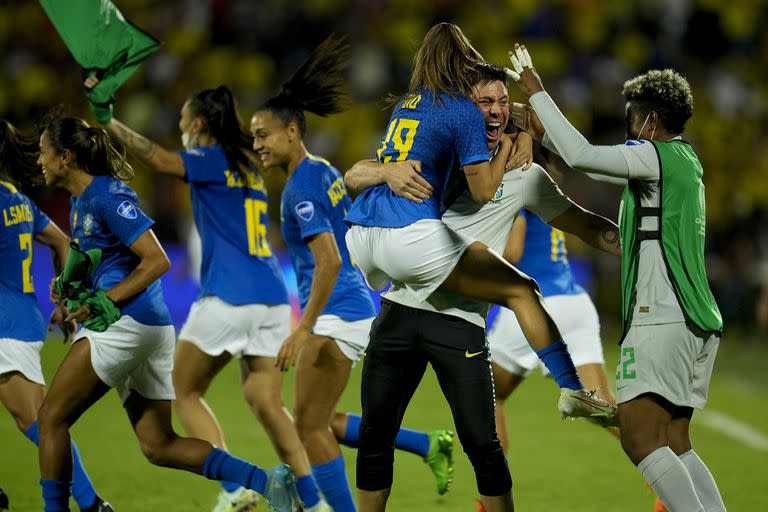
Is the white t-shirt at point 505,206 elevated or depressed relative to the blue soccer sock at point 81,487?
elevated

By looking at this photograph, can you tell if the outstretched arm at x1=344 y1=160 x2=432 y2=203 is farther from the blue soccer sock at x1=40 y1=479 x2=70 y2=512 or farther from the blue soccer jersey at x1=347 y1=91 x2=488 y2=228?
the blue soccer sock at x1=40 y1=479 x2=70 y2=512

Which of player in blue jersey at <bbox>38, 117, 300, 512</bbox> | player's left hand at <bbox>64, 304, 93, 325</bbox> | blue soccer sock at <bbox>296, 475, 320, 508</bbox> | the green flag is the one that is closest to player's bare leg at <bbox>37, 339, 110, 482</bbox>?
player in blue jersey at <bbox>38, 117, 300, 512</bbox>

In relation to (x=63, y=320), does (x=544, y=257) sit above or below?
above

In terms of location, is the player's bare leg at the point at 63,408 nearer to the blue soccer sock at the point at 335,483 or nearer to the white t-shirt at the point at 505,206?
the blue soccer sock at the point at 335,483

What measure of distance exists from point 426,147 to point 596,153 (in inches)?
26.8

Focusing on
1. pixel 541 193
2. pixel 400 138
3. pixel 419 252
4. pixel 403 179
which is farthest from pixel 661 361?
pixel 400 138

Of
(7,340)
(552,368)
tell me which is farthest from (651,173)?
(7,340)

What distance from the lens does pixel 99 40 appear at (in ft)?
19.2

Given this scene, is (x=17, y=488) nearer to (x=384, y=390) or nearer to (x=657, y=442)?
(x=384, y=390)

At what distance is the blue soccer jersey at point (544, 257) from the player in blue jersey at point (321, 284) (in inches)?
45.4

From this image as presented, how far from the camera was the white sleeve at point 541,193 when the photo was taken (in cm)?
Result: 479

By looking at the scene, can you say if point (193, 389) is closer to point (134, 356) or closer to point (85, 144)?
point (134, 356)

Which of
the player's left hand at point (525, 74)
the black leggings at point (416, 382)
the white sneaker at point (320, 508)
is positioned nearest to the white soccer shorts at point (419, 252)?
the black leggings at point (416, 382)

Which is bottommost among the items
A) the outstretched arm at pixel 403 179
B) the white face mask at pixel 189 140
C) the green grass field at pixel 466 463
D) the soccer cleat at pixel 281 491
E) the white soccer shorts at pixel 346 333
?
the green grass field at pixel 466 463
